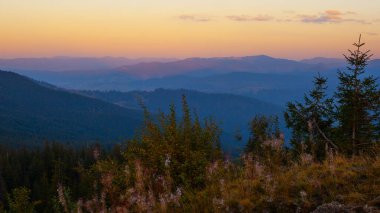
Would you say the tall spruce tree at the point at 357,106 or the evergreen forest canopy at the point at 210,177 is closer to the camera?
the evergreen forest canopy at the point at 210,177

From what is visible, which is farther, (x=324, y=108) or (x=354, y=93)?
(x=324, y=108)

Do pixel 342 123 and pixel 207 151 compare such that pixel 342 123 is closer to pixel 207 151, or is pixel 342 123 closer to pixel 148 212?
pixel 207 151

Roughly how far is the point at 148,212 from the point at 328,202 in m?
2.75

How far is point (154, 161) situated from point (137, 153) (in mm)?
894

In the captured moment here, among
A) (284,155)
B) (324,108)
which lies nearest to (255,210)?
(284,155)

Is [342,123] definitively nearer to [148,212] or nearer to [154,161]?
[154,161]

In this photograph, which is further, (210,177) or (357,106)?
(357,106)

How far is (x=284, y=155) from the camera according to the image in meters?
9.30

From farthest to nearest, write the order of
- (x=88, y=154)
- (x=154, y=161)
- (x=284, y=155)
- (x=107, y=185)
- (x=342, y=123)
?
1. (x=88, y=154)
2. (x=342, y=123)
3. (x=154, y=161)
4. (x=284, y=155)
5. (x=107, y=185)

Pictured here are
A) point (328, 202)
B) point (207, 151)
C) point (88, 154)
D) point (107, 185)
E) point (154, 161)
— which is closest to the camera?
A: point (328, 202)

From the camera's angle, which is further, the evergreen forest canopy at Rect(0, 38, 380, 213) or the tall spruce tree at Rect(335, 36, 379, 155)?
the tall spruce tree at Rect(335, 36, 379, 155)

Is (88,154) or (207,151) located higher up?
(207,151)

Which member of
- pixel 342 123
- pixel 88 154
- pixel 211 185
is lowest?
pixel 88 154

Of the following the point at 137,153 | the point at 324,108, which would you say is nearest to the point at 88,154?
the point at 324,108
